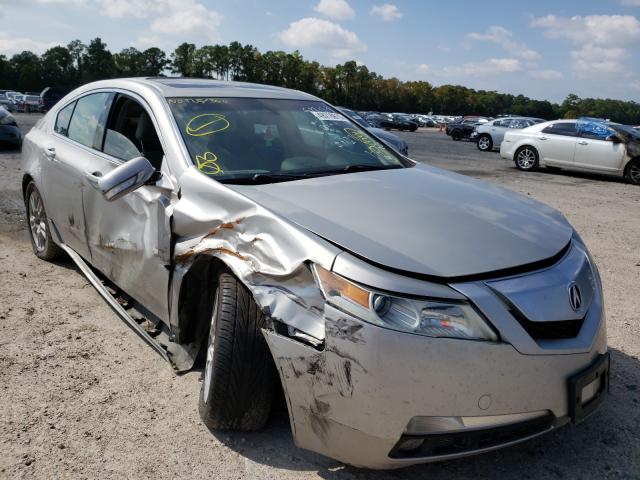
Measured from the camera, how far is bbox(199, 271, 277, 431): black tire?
2.43m

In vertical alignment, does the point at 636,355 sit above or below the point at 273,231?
below

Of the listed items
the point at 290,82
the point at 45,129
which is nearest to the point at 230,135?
the point at 45,129

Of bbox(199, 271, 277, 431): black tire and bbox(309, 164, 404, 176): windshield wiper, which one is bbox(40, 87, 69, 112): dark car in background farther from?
bbox(199, 271, 277, 431): black tire

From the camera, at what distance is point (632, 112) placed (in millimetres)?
121750

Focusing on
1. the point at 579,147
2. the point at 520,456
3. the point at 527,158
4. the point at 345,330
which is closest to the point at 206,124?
the point at 345,330

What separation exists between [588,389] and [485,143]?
22903 millimetres

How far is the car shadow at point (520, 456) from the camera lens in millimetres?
2422

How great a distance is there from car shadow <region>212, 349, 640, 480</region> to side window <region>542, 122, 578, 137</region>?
12914 mm

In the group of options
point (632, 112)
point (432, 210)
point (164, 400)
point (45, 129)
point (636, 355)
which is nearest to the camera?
point (432, 210)

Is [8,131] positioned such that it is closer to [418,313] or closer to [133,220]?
[133,220]

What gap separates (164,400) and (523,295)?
1.84 m

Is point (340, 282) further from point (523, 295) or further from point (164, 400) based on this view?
point (164, 400)

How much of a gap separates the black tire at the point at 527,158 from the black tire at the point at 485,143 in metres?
8.26

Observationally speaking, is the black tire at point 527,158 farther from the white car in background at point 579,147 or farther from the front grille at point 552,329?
the front grille at point 552,329
